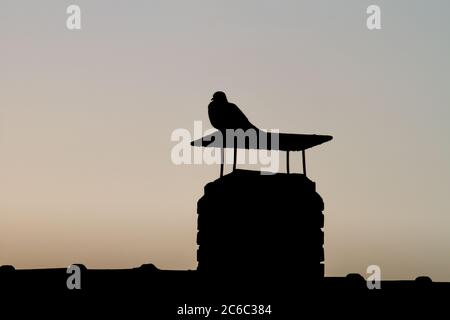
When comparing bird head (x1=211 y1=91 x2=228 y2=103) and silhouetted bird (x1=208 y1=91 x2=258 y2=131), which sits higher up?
bird head (x1=211 y1=91 x2=228 y2=103)

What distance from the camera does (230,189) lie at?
1182 inches

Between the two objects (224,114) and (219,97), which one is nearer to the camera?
(224,114)

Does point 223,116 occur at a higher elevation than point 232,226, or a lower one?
higher

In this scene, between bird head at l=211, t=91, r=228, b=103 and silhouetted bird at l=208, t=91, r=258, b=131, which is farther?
bird head at l=211, t=91, r=228, b=103

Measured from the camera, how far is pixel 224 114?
30500 mm

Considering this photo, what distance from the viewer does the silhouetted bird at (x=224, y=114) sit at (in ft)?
100

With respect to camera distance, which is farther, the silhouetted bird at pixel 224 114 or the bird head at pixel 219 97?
the bird head at pixel 219 97

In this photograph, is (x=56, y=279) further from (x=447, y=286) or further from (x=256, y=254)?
(x=447, y=286)

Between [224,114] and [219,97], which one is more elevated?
[219,97]

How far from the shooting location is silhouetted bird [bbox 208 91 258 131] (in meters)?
30.5

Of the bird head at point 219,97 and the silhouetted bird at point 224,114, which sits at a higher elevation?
the bird head at point 219,97
